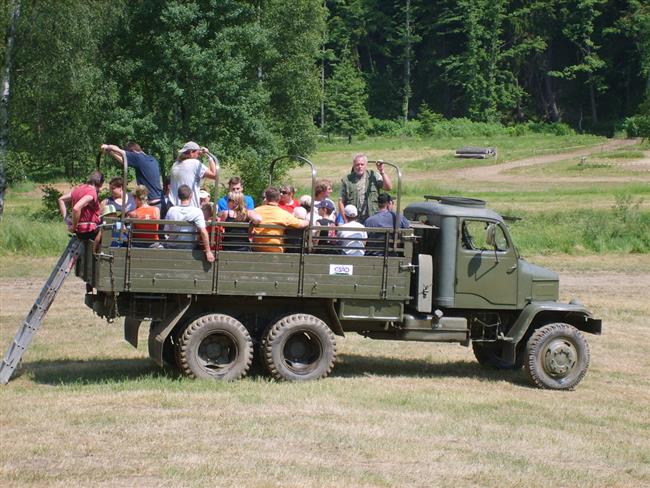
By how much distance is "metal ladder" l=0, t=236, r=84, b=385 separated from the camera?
45.7 feet

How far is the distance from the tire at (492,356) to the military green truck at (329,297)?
0.42 metres

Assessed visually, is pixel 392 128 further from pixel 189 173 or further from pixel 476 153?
pixel 189 173

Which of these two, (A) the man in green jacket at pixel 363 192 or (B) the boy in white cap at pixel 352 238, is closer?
(B) the boy in white cap at pixel 352 238

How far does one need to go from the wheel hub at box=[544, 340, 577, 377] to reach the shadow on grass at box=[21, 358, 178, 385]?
4.58 metres

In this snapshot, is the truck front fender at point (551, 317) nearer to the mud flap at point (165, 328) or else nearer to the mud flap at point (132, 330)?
the mud flap at point (165, 328)

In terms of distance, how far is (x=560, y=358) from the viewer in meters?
14.9

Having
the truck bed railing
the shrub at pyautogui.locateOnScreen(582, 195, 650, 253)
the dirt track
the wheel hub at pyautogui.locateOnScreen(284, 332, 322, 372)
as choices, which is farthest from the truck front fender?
the dirt track

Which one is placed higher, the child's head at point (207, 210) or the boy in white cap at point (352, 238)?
the child's head at point (207, 210)

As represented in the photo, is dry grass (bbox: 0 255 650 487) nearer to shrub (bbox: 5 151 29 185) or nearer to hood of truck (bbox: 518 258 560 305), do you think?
hood of truck (bbox: 518 258 560 305)

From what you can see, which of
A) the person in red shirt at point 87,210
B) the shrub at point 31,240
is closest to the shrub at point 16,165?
the shrub at point 31,240

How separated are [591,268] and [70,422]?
19.8 meters

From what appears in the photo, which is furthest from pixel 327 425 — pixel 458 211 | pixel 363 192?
pixel 363 192

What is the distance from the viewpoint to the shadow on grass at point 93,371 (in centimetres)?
1425

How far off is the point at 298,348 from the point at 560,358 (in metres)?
3.28
